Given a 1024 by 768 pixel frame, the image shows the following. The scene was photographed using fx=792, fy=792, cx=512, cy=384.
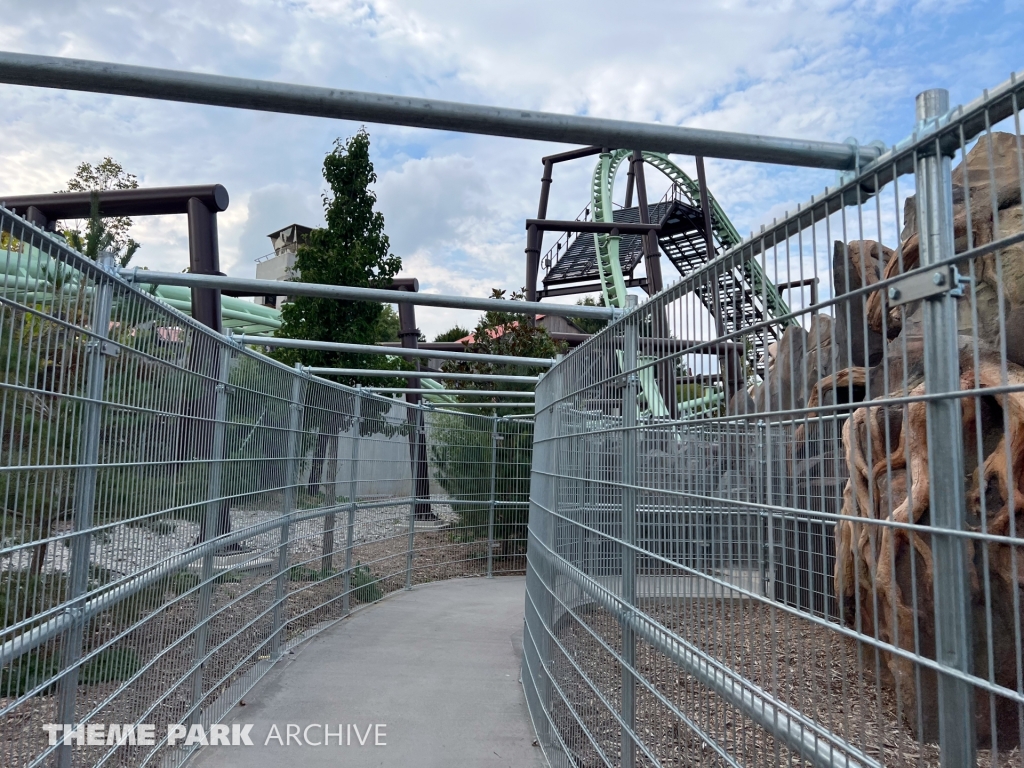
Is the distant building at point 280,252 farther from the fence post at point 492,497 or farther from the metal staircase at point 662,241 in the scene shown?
the fence post at point 492,497

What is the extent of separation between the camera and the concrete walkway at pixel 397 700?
166 inches

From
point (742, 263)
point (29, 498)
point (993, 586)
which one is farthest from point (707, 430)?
point (29, 498)

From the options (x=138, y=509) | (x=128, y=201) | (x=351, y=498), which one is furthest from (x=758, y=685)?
(x=128, y=201)

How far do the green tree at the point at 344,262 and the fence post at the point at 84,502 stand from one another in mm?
8191

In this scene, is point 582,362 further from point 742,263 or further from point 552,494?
point 742,263

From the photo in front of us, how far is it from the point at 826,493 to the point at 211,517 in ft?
11.5

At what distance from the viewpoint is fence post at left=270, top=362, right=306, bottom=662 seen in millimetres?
5984

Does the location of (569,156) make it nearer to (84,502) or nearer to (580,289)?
(580,289)

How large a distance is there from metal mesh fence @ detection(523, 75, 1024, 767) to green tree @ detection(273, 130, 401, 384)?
26.9 ft

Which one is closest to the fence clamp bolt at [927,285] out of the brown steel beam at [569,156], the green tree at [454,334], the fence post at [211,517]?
the fence post at [211,517]

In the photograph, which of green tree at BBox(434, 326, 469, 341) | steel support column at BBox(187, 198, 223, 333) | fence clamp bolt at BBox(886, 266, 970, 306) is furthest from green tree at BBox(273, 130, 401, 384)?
green tree at BBox(434, 326, 469, 341)

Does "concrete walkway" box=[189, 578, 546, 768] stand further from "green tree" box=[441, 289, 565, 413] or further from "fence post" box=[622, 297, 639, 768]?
"green tree" box=[441, 289, 565, 413]

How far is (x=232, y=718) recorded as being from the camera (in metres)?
4.65

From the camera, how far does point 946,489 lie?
1247 millimetres
